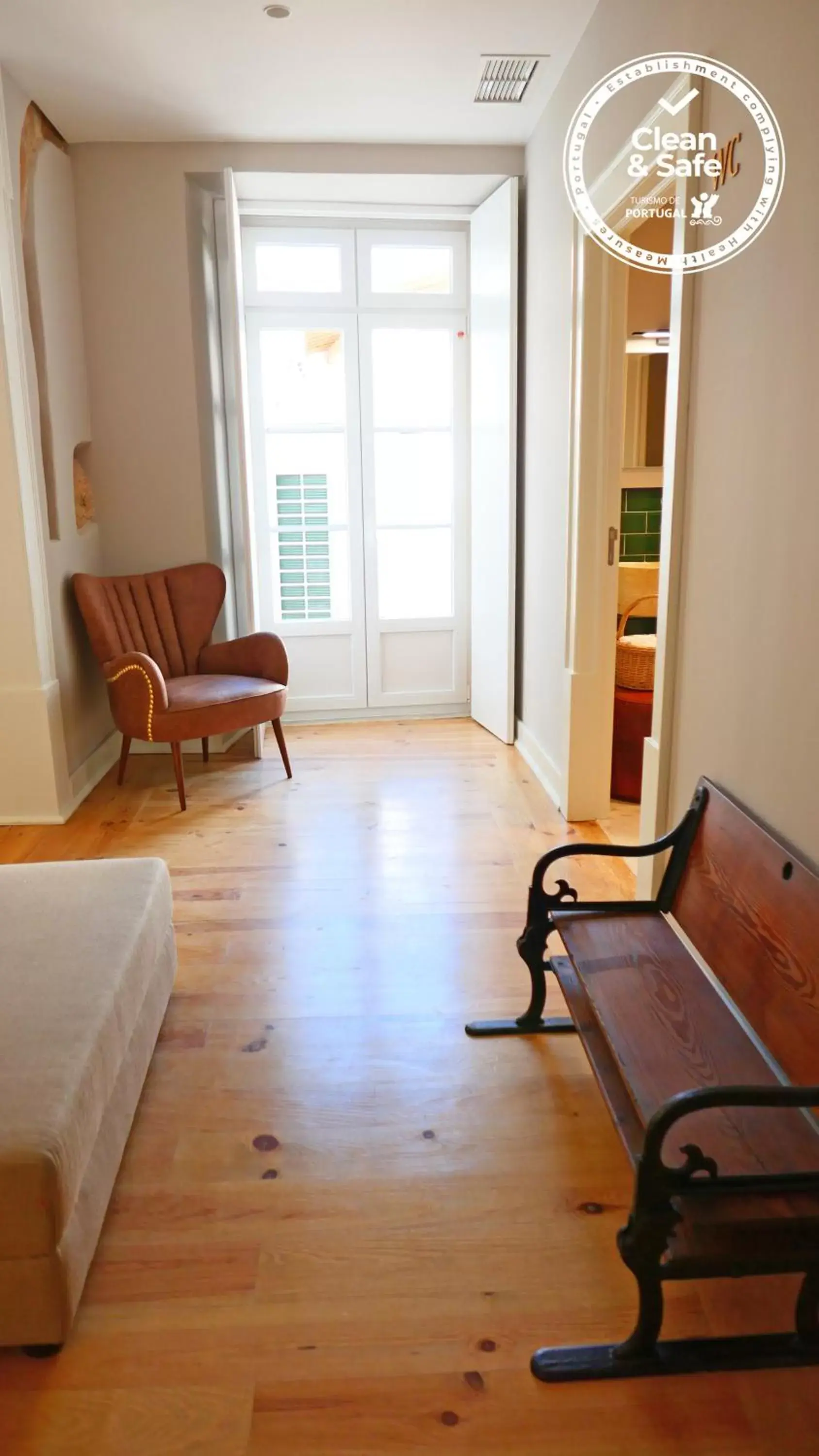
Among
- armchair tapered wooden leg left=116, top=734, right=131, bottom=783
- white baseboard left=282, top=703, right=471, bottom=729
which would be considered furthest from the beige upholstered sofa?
white baseboard left=282, top=703, right=471, bottom=729

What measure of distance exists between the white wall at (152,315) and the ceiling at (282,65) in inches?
3.2

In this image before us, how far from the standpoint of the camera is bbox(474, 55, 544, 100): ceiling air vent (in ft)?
11.3

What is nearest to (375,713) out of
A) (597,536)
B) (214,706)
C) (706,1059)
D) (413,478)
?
(413,478)

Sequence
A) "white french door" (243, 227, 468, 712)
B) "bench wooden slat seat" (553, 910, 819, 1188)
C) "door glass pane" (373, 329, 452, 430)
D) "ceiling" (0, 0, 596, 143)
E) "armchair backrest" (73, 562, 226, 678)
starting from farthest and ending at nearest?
"door glass pane" (373, 329, 452, 430) → "white french door" (243, 227, 468, 712) → "armchair backrest" (73, 562, 226, 678) → "ceiling" (0, 0, 596, 143) → "bench wooden slat seat" (553, 910, 819, 1188)

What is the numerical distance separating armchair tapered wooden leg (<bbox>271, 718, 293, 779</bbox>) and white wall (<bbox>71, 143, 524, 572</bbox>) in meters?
0.90

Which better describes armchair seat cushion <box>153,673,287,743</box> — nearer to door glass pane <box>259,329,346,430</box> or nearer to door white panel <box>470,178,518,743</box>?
door white panel <box>470,178,518,743</box>

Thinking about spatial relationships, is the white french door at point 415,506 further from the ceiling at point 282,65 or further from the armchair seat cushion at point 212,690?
the armchair seat cushion at point 212,690

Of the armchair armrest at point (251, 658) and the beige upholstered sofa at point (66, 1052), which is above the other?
the armchair armrest at point (251, 658)

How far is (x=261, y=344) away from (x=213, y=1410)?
453 centimetres

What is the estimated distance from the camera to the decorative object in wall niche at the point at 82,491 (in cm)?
429

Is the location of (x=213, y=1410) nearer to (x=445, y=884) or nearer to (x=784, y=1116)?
(x=784, y=1116)

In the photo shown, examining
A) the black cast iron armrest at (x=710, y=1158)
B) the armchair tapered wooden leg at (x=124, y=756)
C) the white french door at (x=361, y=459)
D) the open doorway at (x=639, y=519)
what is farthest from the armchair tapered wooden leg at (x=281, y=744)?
the black cast iron armrest at (x=710, y=1158)

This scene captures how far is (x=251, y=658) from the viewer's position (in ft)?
14.6

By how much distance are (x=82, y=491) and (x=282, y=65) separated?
5.98 ft
